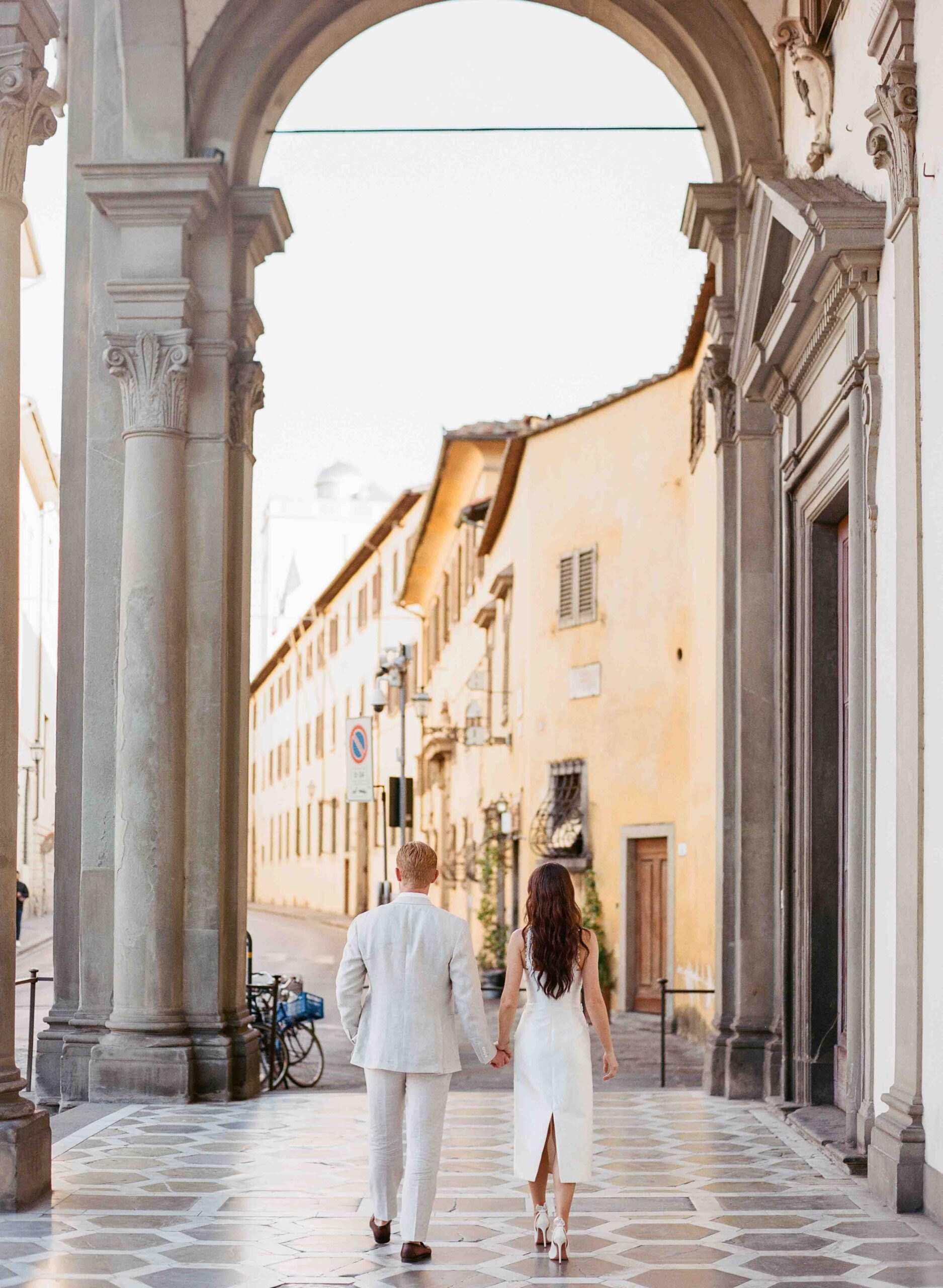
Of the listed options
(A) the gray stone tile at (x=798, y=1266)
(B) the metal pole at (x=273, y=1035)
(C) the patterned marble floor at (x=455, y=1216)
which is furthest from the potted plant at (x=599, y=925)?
(A) the gray stone tile at (x=798, y=1266)

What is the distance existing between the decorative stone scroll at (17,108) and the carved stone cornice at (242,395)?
14.1 ft

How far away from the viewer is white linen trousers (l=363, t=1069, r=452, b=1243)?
21.1 ft

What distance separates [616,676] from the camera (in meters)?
23.7

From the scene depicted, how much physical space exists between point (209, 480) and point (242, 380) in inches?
31.6

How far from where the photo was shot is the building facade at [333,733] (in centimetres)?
4800

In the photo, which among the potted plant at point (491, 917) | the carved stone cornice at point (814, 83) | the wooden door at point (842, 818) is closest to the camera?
the carved stone cornice at point (814, 83)

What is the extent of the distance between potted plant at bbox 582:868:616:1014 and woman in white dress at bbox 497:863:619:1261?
639 inches

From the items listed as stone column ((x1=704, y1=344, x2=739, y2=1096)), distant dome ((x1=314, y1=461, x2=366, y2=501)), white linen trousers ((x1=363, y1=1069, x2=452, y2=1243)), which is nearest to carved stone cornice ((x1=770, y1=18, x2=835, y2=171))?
stone column ((x1=704, y1=344, x2=739, y2=1096))

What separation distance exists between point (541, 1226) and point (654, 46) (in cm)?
885

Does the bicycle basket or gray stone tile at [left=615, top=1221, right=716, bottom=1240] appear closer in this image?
gray stone tile at [left=615, top=1221, right=716, bottom=1240]

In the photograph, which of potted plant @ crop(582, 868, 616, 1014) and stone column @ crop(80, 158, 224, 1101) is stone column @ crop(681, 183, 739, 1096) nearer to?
stone column @ crop(80, 158, 224, 1101)

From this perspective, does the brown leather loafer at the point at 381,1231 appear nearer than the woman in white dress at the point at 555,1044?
No

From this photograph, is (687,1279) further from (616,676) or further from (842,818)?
(616,676)

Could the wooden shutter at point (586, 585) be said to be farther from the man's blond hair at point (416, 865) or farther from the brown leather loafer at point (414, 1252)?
the brown leather loafer at point (414, 1252)
